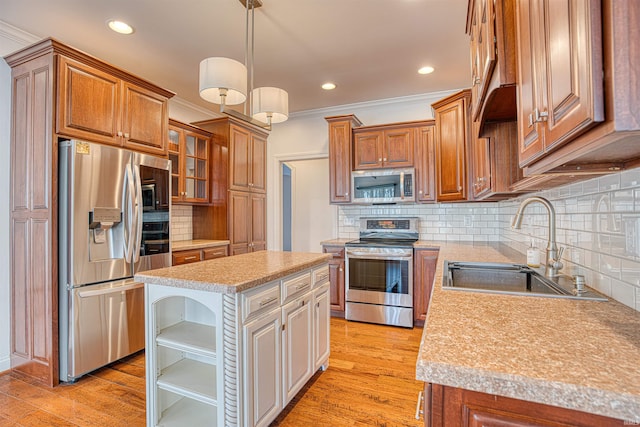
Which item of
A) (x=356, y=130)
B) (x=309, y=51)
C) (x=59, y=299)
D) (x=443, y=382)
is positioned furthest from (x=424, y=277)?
(x=59, y=299)

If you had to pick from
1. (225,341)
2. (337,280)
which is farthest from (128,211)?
(337,280)

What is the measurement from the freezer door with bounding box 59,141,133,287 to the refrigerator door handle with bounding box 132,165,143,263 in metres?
0.06

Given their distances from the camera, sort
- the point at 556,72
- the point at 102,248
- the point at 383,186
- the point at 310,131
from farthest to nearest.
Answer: the point at 310,131, the point at 383,186, the point at 102,248, the point at 556,72

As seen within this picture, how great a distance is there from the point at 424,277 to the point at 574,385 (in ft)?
9.33

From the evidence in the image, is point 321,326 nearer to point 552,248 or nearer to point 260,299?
point 260,299

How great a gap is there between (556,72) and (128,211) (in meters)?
2.81

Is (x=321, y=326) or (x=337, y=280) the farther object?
(x=337, y=280)

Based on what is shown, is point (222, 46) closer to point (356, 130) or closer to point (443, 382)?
point (356, 130)

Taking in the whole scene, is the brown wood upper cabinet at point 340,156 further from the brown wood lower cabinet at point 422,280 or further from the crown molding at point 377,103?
the brown wood lower cabinet at point 422,280

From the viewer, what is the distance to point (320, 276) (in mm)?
2311

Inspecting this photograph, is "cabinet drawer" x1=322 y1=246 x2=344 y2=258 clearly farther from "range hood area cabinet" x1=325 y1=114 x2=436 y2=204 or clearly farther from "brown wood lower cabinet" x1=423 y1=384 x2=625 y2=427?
"brown wood lower cabinet" x1=423 y1=384 x2=625 y2=427

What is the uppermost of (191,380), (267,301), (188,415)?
(267,301)

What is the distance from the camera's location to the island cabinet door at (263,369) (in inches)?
59.8

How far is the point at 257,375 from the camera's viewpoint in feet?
5.21
